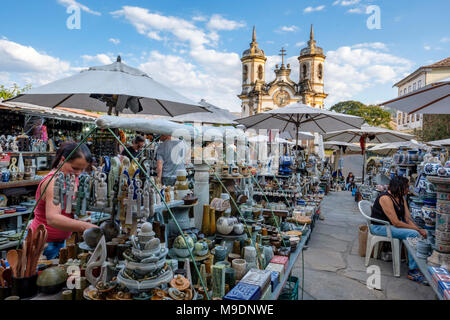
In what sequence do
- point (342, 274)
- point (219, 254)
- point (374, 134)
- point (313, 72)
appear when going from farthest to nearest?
point (313, 72), point (374, 134), point (342, 274), point (219, 254)

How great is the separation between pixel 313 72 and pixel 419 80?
9.58m

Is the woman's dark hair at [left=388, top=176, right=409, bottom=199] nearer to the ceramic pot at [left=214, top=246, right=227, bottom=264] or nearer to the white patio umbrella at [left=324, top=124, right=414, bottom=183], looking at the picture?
the ceramic pot at [left=214, top=246, right=227, bottom=264]

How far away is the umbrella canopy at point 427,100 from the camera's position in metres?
3.20

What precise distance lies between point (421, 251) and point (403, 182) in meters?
1.52

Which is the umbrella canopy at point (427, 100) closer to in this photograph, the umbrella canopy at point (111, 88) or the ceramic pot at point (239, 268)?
the umbrella canopy at point (111, 88)

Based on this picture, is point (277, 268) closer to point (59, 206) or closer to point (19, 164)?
point (59, 206)

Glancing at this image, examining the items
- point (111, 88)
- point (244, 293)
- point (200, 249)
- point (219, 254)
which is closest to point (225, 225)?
point (219, 254)

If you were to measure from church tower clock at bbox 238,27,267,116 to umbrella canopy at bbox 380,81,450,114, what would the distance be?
87.9 feet

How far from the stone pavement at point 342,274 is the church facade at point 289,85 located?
79.3 feet

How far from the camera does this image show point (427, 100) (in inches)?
136

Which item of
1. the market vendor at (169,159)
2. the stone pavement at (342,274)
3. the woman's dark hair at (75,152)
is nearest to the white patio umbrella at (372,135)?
the stone pavement at (342,274)

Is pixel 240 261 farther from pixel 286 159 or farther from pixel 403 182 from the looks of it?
pixel 286 159

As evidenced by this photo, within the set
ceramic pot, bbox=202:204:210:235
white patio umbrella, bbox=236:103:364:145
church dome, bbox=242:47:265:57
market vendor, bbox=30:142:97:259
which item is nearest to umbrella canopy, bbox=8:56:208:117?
market vendor, bbox=30:142:97:259
